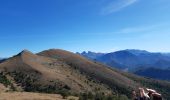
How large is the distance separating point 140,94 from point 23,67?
148 meters

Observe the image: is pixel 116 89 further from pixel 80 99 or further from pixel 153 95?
pixel 153 95

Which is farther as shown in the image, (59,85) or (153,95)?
(59,85)

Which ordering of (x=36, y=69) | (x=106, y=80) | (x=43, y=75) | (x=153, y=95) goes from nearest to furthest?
(x=153, y=95) → (x=43, y=75) → (x=36, y=69) → (x=106, y=80)

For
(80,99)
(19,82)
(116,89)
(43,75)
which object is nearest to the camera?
(80,99)

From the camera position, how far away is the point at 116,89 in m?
187

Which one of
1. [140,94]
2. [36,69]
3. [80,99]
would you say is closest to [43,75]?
[36,69]

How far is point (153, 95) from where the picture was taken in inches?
520

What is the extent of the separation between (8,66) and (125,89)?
7445 cm

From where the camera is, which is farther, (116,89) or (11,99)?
(116,89)

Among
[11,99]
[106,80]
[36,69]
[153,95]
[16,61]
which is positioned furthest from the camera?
[106,80]

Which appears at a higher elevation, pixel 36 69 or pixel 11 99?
pixel 36 69

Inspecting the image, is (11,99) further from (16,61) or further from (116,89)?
(116,89)

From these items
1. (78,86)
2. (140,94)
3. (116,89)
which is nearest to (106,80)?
(116,89)

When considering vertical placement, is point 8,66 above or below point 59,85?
above
